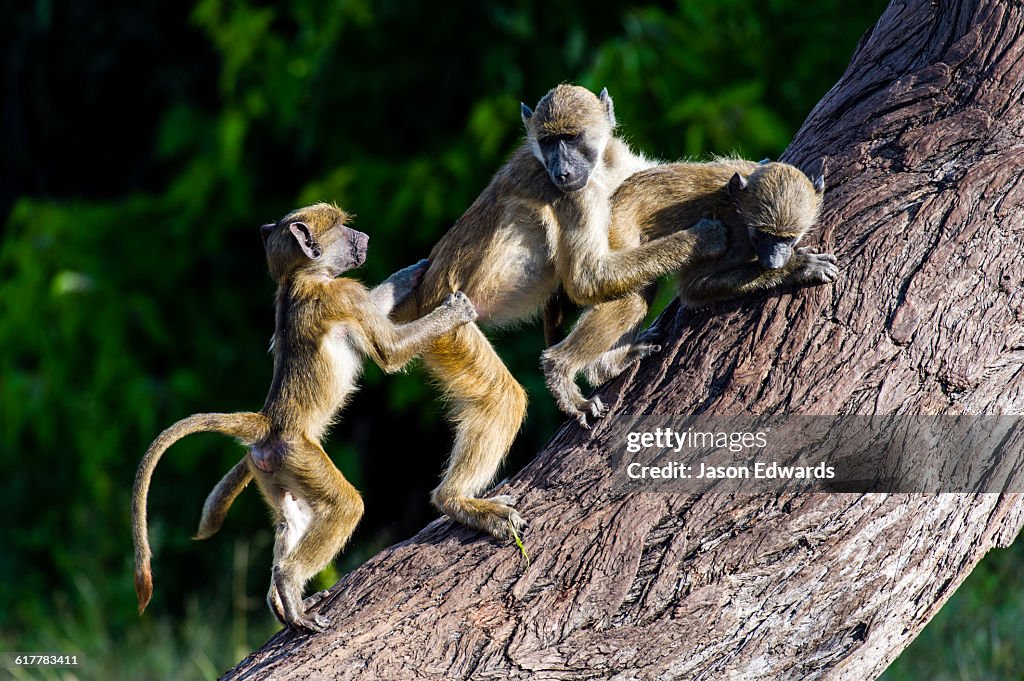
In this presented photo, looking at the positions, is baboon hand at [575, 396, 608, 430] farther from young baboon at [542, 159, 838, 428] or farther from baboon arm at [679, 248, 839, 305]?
baboon arm at [679, 248, 839, 305]

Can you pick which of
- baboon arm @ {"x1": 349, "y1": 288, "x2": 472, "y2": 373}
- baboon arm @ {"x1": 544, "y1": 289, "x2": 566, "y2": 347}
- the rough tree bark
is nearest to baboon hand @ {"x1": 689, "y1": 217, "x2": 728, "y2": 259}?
the rough tree bark

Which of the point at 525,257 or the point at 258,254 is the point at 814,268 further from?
the point at 258,254

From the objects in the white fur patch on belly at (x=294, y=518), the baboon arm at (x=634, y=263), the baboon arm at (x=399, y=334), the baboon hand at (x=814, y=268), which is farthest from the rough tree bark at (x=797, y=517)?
the baboon arm at (x=399, y=334)

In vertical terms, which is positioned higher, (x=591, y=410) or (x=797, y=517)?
(x=591, y=410)

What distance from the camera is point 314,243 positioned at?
16.1ft

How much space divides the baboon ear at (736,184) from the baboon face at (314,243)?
1668 millimetres

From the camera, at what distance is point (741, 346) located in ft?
13.6

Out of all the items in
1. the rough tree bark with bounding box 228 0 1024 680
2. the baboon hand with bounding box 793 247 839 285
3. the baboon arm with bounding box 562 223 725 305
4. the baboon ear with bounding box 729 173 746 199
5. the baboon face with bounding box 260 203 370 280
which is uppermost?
the baboon face with bounding box 260 203 370 280

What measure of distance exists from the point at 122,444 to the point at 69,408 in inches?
21.7

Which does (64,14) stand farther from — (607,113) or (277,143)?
(607,113)

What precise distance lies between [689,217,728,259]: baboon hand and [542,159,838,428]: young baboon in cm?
3

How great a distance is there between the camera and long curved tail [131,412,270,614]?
4121 mm

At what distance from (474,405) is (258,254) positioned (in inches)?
228

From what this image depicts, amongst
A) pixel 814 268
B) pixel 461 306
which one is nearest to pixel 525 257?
pixel 461 306
